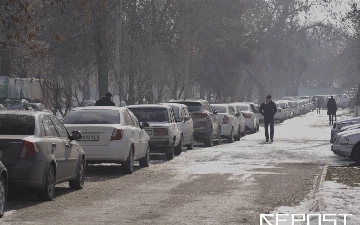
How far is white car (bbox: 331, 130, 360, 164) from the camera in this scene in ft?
83.3

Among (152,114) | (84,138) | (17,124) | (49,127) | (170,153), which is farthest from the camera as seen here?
(152,114)

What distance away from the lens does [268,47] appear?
327 ft

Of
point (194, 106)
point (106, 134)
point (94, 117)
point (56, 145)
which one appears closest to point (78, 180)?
point (56, 145)

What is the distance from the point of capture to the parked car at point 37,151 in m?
14.5

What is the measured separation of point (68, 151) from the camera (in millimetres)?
16672

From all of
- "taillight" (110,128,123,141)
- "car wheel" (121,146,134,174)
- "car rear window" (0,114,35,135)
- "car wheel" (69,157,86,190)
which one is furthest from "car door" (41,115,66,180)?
"car wheel" (121,146,134,174)

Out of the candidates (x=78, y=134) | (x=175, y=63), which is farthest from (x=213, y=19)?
(x=78, y=134)

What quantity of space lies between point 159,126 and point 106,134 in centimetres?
610

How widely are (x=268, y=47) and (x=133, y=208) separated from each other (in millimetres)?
86333

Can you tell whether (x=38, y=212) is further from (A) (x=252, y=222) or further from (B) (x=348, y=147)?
(B) (x=348, y=147)

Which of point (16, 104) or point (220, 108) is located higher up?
point (16, 104)

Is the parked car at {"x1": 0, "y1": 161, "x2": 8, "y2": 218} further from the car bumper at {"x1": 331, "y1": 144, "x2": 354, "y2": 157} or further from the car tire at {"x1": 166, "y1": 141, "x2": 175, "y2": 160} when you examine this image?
the car tire at {"x1": 166, "y1": 141, "x2": 175, "y2": 160}

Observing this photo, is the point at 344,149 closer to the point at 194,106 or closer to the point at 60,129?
the point at 194,106

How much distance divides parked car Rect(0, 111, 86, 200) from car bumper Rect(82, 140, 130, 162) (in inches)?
148
